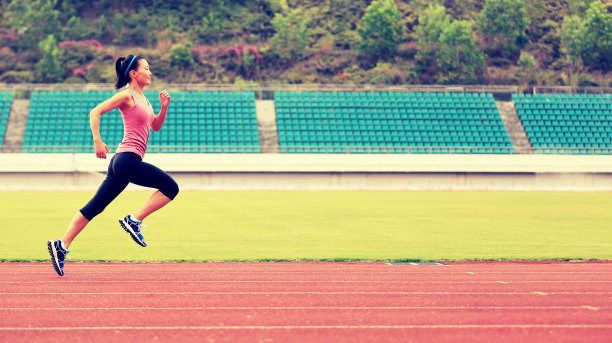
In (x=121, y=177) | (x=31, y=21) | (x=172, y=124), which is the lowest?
(x=31, y=21)

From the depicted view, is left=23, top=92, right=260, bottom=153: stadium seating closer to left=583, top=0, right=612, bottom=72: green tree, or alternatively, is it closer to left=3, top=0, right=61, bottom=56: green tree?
left=3, top=0, right=61, bottom=56: green tree

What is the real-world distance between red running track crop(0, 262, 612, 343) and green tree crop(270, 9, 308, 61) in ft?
169

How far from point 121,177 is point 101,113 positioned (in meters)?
0.68

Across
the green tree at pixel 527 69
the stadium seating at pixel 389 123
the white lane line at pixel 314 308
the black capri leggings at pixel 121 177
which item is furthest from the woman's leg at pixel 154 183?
the green tree at pixel 527 69

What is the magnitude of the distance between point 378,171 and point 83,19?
36.9 meters

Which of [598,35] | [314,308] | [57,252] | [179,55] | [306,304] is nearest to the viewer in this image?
[314,308]

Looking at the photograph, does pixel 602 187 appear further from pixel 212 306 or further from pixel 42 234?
pixel 212 306

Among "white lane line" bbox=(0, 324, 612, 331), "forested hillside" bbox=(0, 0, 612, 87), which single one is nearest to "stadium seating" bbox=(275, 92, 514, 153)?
"forested hillside" bbox=(0, 0, 612, 87)

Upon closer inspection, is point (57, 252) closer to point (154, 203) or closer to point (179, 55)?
point (154, 203)

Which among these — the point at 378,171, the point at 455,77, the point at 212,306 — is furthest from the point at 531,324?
the point at 455,77

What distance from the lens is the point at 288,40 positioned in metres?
59.2

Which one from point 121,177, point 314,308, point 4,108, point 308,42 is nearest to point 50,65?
point 4,108

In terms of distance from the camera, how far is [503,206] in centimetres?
2327

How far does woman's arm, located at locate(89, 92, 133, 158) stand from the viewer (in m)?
6.47
